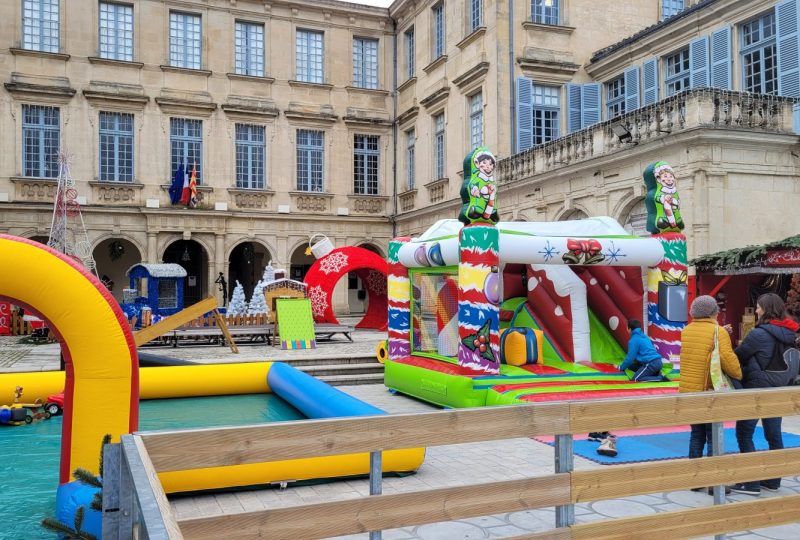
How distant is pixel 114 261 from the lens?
26203 mm

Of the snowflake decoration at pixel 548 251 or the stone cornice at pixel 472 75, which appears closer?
the snowflake decoration at pixel 548 251

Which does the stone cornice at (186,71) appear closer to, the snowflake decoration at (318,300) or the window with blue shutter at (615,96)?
the snowflake decoration at (318,300)

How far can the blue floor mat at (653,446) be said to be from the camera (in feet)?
22.3

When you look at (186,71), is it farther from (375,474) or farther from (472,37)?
(375,474)

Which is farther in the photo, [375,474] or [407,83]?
[407,83]

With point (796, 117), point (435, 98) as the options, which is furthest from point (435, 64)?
point (796, 117)

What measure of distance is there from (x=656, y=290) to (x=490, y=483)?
25.9 ft

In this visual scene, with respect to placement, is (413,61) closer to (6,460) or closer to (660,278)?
(660,278)

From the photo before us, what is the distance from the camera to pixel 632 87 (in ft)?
61.5

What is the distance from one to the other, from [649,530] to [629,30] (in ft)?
67.6

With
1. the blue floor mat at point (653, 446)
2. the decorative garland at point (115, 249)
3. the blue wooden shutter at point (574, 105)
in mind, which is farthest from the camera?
the decorative garland at point (115, 249)

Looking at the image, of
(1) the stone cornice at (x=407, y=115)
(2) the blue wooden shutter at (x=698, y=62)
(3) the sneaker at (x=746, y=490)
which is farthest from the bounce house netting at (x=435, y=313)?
(1) the stone cornice at (x=407, y=115)

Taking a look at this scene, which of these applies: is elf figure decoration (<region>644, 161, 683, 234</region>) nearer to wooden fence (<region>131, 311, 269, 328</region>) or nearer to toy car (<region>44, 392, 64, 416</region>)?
toy car (<region>44, 392, 64, 416</region>)

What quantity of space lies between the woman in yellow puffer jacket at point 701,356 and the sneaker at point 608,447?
3.26 feet
